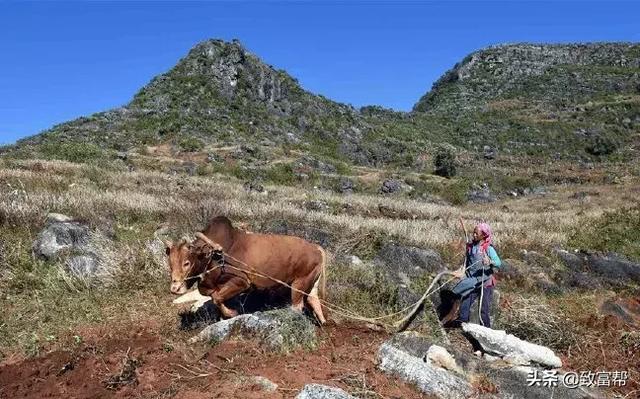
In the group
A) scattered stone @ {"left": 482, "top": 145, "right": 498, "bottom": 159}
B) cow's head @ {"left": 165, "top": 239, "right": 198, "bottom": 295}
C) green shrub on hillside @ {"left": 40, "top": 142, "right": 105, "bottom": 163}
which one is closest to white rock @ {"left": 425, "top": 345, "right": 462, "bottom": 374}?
cow's head @ {"left": 165, "top": 239, "right": 198, "bottom": 295}

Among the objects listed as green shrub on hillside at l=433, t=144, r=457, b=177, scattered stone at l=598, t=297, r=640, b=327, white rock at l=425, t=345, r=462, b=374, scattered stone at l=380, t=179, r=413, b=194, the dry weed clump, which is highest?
green shrub on hillside at l=433, t=144, r=457, b=177

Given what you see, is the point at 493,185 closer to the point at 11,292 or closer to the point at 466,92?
the point at 11,292

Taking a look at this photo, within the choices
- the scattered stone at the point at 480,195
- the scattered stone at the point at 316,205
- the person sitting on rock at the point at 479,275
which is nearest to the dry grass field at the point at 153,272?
the person sitting on rock at the point at 479,275

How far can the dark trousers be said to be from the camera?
27.3 ft

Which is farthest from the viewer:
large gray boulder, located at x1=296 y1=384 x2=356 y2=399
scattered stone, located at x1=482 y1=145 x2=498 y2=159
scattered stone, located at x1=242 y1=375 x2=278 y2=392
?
scattered stone, located at x1=482 y1=145 x2=498 y2=159

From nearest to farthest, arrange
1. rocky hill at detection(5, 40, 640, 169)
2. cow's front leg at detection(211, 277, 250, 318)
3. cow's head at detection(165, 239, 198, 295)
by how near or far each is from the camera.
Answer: cow's head at detection(165, 239, 198, 295), cow's front leg at detection(211, 277, 250, 318), rocky hill at detection(5, 40, 640, 169)

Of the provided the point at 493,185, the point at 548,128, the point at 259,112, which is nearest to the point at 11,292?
the point at 493,185

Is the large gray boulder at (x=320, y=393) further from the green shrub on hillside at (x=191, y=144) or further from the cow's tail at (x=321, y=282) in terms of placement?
the green shrub on hillside at (x=191, y=144)

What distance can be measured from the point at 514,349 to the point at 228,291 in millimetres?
3219

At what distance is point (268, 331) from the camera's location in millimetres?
6402

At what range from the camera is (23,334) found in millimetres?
7039

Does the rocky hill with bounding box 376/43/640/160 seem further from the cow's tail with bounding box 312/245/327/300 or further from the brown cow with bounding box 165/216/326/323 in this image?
the brown cow with bounding box 165/216/326/323

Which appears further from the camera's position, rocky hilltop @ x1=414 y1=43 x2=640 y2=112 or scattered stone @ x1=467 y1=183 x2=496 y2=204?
rocky hilltop @ x1=414 y1=43 x2=640 y2=112

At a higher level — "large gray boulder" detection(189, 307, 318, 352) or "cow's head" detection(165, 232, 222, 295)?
"cow's head" detection(165, 232, 222, 295)
